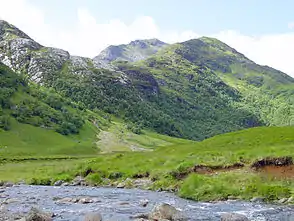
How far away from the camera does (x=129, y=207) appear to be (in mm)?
41062

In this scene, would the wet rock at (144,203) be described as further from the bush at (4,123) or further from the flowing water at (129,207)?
the bush at (4,123)

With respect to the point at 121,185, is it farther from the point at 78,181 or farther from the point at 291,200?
the point at 291,200

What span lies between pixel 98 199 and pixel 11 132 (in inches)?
5718

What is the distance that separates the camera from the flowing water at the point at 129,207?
117 feet

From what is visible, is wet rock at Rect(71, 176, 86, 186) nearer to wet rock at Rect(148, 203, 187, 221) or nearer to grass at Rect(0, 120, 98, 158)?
wet rock at Rect(148, 203, 187, 221)

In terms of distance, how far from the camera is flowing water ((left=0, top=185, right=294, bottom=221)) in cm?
3556

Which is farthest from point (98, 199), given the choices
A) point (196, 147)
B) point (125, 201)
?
point (196, 147)

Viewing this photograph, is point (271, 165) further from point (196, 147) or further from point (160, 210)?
point (196, 147)

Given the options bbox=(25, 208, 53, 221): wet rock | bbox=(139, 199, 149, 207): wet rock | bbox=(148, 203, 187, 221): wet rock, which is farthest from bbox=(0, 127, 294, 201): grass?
bbox=(25, 208, 53, 221): wet rock

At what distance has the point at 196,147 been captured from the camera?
309ft

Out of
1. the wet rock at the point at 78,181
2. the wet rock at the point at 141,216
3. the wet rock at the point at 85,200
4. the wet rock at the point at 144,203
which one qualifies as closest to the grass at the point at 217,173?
the wet rock at the point at 78,181

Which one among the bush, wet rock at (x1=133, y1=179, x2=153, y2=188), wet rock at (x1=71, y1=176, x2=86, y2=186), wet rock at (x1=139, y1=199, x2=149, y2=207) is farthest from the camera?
the bush

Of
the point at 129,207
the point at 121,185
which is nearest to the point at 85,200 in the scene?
the point at 129,207

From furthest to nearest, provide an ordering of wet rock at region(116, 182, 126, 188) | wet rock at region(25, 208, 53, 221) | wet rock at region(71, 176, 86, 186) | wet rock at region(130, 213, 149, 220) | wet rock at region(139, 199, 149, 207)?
1. wet rock at region(71, 176, 86, 186)
2. wet rock at region(116, 182, 126, 188)
3. wet rock at region(139, 199, 149, 207)
4. wet rock at region(130, 213, 149, 220)
5. wet rock at region(25, 208, 53, 221)
